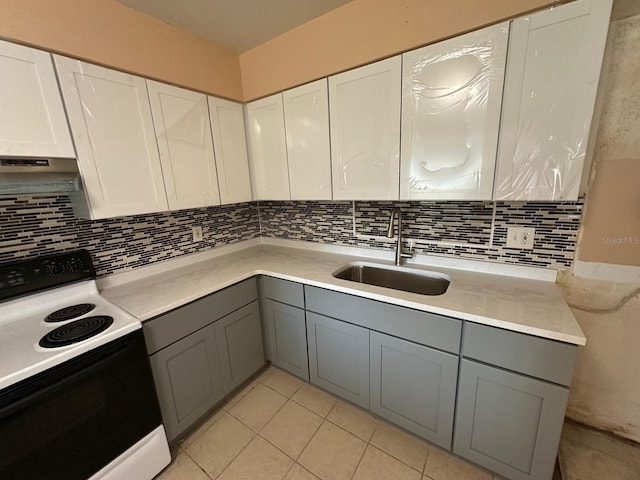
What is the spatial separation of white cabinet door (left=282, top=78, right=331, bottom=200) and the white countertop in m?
0.53

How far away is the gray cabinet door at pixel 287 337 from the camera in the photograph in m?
1.74

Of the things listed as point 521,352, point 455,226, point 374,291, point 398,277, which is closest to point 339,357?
point 374,291

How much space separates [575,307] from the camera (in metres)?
1.34

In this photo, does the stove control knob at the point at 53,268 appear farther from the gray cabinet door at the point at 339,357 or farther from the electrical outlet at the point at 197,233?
the gray cabinet door at the point at 339,357

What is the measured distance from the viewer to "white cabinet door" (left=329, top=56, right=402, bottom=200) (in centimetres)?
134

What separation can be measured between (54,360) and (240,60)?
2.02 metres

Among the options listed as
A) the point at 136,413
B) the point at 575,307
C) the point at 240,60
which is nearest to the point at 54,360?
the point at 136,413

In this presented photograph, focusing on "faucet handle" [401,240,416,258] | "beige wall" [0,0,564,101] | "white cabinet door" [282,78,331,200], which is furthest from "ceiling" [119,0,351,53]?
"faucet handle" [401,240,416,258]

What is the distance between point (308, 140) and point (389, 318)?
1.21m

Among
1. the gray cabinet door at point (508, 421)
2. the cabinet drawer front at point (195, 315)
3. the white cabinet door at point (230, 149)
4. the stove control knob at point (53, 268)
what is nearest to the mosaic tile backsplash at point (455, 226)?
the white cabinet door at point (230, 149)

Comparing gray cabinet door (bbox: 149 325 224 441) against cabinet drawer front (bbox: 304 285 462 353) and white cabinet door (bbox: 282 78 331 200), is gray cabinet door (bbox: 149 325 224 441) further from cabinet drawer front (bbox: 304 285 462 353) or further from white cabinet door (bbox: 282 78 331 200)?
white cabinet door (bbox: 282 78 331 200)

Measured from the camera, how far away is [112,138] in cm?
130

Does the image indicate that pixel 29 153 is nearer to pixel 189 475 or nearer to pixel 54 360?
pixel 54 360

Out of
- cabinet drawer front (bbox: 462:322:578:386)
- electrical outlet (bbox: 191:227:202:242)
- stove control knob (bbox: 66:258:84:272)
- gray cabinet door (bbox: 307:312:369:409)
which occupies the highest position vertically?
electrical outlet (bbox: 191:227:202:242)
